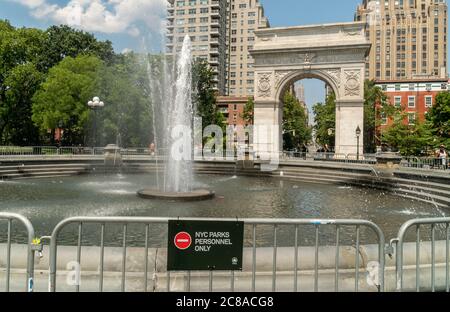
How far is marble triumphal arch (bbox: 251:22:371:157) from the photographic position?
34.3m

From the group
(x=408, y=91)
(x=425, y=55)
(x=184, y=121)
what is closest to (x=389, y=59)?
(x=425, y=55)

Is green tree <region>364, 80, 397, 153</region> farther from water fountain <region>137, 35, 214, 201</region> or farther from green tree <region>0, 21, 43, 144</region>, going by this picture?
green tree <region>0, 21, 43, 144</region>

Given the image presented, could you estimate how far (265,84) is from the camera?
120ft

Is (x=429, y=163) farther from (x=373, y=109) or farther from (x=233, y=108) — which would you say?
(x=233, y=108)

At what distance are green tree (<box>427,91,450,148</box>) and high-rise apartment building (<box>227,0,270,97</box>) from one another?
62.5 meters

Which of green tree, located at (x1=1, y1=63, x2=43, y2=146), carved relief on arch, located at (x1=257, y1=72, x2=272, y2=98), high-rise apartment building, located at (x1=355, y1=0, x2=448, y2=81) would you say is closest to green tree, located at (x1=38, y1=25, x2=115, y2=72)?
green tree, located at (x1=1, y1=63, x2=43, y2=146)

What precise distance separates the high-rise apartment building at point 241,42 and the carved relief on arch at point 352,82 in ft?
202

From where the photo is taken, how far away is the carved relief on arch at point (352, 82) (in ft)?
112

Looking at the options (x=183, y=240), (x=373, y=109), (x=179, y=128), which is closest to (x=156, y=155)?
(x=179, y=128)

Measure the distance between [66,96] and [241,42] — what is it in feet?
221

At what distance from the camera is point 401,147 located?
133 ft
